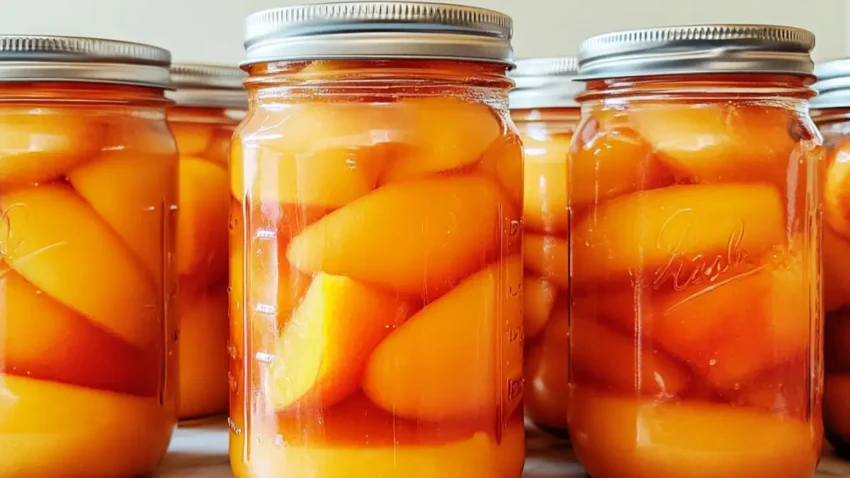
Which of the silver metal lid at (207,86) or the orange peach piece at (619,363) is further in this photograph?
the silver metal lid at (207,86)

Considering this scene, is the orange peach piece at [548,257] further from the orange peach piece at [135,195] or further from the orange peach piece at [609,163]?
the orange peach piece at [135,195]

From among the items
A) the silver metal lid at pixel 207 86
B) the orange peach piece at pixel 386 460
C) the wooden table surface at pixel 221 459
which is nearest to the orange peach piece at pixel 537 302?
the wooden table surface at pixel 221 459

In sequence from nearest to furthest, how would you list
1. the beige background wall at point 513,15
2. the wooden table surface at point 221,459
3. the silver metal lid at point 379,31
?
the silver metal lid at point 379,31, the wooden table surface at point 221,459, the beige background wall at point 513,15

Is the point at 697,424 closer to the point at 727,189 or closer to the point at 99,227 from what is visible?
the point at 727,189

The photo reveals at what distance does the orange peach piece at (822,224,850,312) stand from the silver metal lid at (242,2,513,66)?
361 millimetres

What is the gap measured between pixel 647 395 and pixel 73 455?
1.35 ft

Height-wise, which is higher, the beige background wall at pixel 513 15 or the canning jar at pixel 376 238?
the beige background wall at pixel 513 15

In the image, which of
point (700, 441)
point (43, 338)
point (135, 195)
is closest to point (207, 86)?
point (135, 195)

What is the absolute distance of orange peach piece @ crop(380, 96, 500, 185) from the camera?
1.95 ft

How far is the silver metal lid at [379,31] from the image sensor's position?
58 centimetres

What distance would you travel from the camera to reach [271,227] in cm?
62

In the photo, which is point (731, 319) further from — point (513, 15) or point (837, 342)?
point (513, 15)

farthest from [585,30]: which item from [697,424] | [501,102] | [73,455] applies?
[73,455]

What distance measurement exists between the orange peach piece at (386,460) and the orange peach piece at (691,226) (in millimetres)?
165
